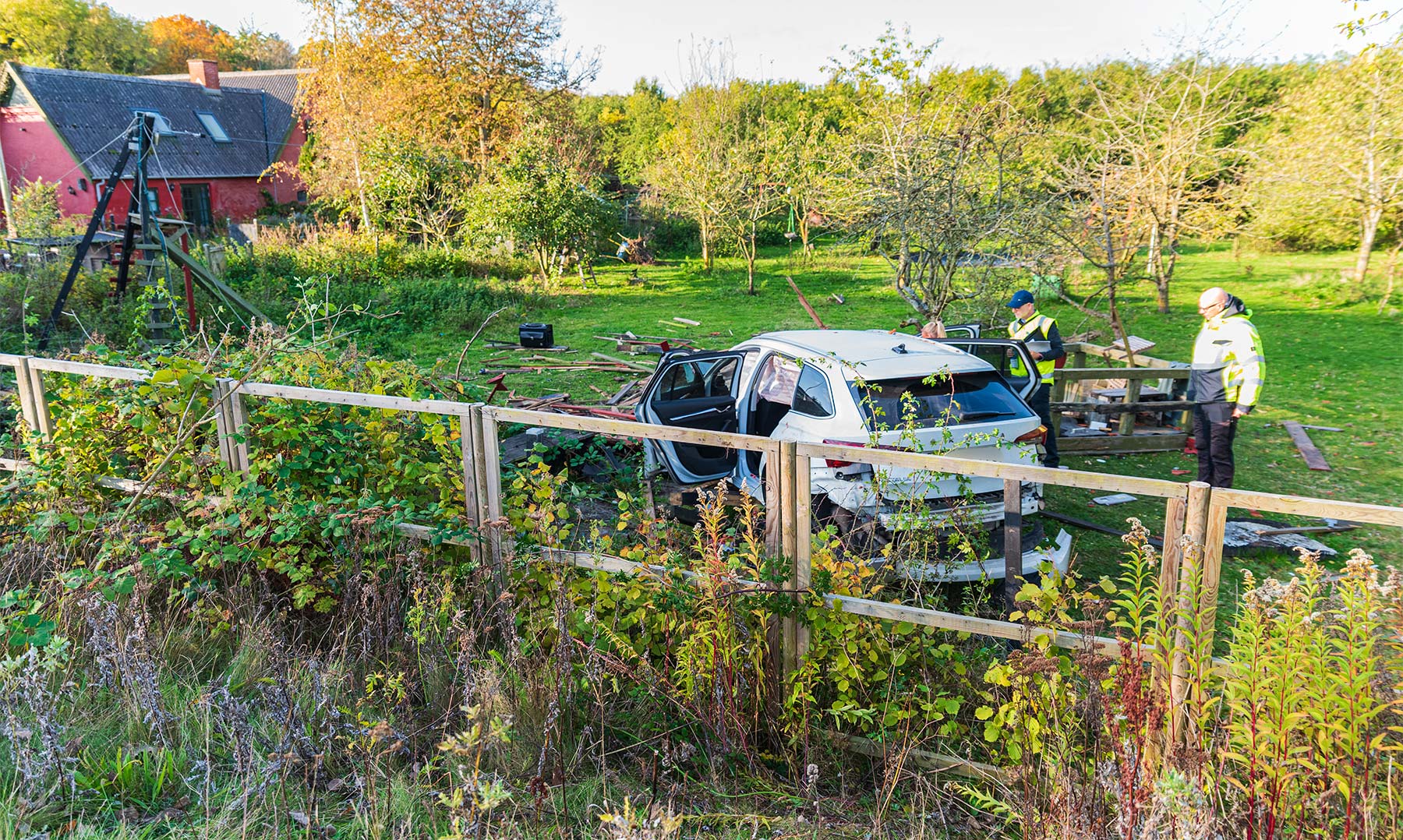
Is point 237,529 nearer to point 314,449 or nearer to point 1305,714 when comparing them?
point 314,449

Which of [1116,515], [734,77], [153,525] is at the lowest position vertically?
[1116,515]

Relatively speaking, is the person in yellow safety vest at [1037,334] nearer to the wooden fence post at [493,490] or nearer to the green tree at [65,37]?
the wooden fence post at [493,490]

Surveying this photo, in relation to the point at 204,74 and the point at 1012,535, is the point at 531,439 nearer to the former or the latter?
the point at 1012,535

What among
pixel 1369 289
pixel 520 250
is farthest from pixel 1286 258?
pixel 520 250

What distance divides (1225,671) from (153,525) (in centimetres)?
565

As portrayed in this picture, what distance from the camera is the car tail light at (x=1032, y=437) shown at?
5680 millimetres

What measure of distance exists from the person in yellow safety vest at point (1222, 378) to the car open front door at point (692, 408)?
406 centimetres

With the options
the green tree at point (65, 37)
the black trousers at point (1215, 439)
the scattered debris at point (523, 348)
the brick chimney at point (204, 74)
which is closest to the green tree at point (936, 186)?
the black trousers at point (1215, 439)

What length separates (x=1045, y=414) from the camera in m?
7.27

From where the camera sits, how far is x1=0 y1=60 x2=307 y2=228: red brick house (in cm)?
3064

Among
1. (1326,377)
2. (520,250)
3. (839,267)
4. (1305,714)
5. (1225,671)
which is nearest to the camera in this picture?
(1305,714)

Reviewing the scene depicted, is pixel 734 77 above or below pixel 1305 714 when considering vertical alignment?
above

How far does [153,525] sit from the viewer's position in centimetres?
514

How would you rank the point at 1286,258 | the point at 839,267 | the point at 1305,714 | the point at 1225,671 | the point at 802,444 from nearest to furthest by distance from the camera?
the point at 1305,714
the point at 1225,671
the point at 802,444
the point at 1286,258
the point at 839,267
